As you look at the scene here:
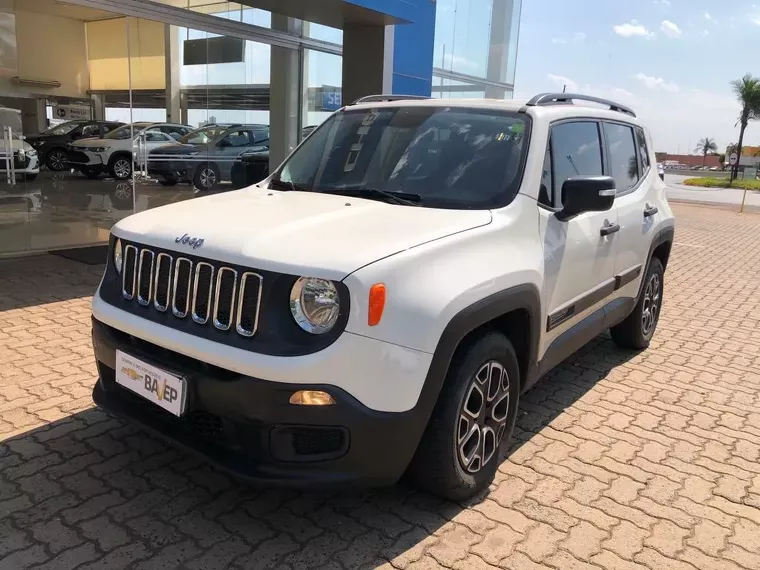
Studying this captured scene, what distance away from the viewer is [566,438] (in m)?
3.82

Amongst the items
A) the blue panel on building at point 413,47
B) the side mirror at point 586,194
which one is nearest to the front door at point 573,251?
the side mirror at point 586,194

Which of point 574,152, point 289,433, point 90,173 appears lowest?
point 289,433

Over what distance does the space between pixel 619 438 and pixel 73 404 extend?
329 centimetres

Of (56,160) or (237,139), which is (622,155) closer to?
(237,139)

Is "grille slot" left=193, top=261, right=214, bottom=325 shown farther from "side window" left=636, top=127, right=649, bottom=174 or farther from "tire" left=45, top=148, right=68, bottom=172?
"tire" left=45, top=148, right=68, bottom=172

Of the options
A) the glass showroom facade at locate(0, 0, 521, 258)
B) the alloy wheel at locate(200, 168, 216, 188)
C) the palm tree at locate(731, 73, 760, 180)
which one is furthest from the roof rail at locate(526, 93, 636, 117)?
the palm tree at locate(731, 73, 760, 180)

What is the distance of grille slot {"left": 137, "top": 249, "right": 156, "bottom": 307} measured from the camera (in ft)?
9.33

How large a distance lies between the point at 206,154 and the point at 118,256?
802 centimetres

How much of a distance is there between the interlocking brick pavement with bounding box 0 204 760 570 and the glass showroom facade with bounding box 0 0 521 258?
5109 millimetres

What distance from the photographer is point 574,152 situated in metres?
3.87

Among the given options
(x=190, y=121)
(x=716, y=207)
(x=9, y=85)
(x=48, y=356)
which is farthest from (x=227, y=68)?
(x=716, y=207)

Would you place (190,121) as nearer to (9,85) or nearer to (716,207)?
(9,85)

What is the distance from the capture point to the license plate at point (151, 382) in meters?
2.55

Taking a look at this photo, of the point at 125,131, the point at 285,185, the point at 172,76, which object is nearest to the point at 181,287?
the point at 285,185
